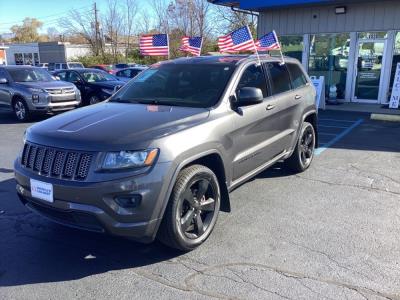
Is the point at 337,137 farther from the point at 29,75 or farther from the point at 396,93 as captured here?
the point at 29,75

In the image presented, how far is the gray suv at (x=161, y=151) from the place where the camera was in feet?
10.6

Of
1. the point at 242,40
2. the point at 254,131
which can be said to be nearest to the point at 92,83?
the point at 242,40

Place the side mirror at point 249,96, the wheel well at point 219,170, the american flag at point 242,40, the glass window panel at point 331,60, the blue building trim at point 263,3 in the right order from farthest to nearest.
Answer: the glass window panel at point 331,60, the blue building trim at point 263,3, the american flag at point 242,40, the side mirror at point 249,96, the wheel well at point 219,170

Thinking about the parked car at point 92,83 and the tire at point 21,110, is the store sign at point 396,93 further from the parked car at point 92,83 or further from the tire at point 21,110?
A: the tire at point 21,110

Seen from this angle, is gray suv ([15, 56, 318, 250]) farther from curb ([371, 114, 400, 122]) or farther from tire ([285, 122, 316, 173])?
curb ([371, 114, 400, 122])

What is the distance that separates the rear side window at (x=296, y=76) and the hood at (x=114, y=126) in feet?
7.64

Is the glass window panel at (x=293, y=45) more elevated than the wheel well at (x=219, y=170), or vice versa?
the glass window panel at (x=293, y=45)

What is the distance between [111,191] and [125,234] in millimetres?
388

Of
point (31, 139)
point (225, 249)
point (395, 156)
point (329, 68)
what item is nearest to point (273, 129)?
point (225, 249)

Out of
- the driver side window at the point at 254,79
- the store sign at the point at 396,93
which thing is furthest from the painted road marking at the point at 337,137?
the driver side window at the point at 254,79

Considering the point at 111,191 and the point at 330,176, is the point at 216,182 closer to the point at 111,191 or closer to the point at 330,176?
the point at 111,191

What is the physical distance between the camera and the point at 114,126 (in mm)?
3621

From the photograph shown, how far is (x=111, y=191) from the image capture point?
3.17 meters

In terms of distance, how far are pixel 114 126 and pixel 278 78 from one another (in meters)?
2.70
